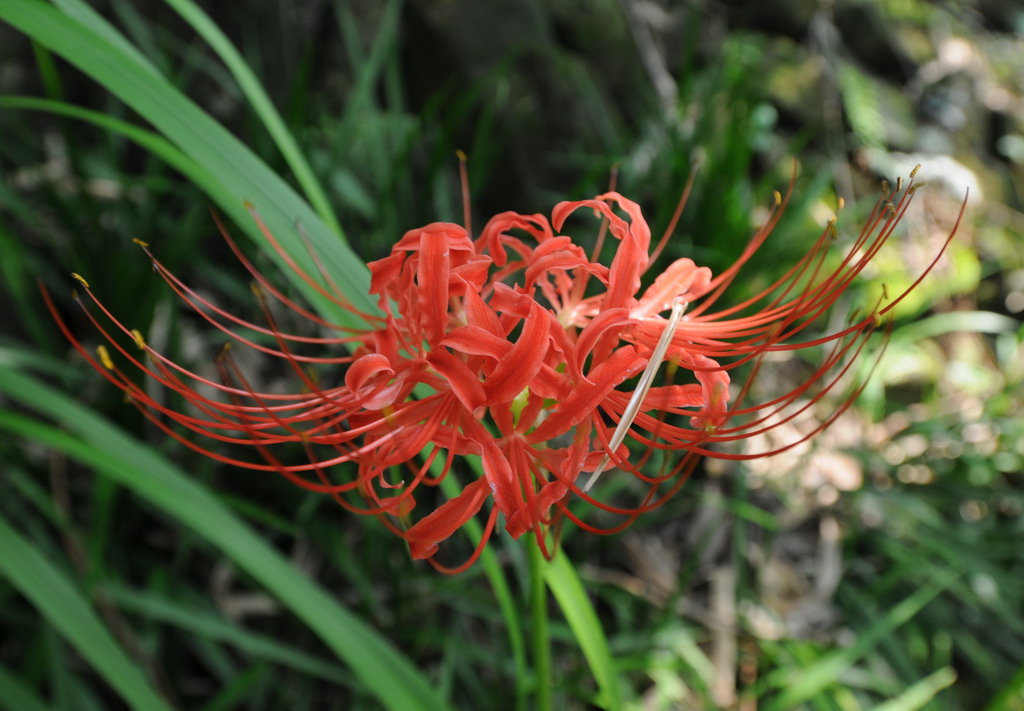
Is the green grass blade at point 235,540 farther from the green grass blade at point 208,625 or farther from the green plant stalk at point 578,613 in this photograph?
the green grass blade at point 208,625

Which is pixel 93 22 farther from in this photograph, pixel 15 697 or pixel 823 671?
pixel 823 671

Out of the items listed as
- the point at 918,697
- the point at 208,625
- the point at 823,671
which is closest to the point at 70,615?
the point at 208,625

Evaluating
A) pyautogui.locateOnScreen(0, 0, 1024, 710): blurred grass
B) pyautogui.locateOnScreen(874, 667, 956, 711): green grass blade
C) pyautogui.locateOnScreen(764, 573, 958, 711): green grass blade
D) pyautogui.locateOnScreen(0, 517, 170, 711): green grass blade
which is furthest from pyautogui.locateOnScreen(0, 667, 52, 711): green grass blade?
pyautogui.locateOnScreen(874, 667, 956, 711): green grass blade

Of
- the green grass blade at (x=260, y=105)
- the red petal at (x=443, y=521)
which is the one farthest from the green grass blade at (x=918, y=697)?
the green grass blade at (x=260, y=105)

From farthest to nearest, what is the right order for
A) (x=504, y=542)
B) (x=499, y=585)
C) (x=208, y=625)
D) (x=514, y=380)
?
1. (x=504, y=542)
2. (x=208, y=625)
3. (x=499, y=585)
4. (x=514, y=380)

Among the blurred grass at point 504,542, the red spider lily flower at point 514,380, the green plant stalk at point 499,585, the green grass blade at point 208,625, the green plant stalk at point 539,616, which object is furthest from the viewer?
the blurred grass at point 504,542

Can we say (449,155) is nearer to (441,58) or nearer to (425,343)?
(441,58)

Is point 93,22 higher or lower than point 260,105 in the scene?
higher
